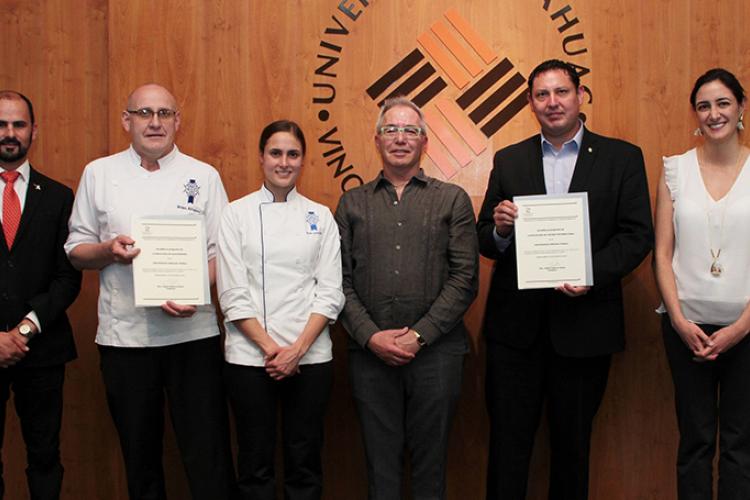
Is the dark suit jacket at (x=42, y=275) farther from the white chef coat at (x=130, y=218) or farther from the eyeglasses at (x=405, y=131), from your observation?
the eyeglasses at (x=405, y=131)

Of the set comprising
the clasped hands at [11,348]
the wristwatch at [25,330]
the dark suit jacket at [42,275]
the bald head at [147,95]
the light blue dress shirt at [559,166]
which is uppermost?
the bald head at [147,95]

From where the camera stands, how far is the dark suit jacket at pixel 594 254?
8.89 ft

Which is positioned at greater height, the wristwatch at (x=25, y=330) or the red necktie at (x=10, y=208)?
the red necktie at (x=10, y=208)

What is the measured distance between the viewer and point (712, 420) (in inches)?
102

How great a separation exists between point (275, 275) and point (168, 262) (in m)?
0.42

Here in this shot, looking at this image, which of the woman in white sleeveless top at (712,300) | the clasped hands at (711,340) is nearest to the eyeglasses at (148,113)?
the woman in white sleeveless top at (712,300)

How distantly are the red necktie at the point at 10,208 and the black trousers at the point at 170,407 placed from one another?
62 cm

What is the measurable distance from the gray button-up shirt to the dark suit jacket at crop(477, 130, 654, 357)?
6.9 inches

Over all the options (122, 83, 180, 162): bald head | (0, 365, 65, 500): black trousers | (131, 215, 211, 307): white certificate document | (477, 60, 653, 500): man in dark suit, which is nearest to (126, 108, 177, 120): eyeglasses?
(122, 83, 180, 162): bald head

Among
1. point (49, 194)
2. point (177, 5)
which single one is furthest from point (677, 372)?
point (177, 5)

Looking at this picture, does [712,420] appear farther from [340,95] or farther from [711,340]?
[340,95]

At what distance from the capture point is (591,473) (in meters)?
3.42

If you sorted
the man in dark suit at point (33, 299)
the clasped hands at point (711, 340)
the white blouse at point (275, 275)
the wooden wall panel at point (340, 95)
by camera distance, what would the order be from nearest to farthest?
the clasped hands at point (711, 340), the white blouse at point (275, 275), the man in dark suit at point (33, 299), the wooden wall panel at point (340, 95)

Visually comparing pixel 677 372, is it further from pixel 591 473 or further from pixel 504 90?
pixel 504 90
